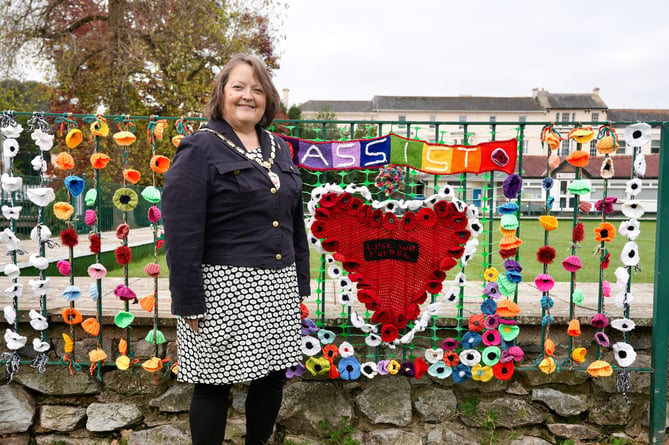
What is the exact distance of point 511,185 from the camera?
2461 mm

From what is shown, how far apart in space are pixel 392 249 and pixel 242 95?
1170mm

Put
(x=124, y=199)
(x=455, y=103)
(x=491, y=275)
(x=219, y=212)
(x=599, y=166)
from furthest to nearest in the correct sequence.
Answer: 1. (x=455, y=103)
2. (x=599, y=166)
3. (x=491, y=275)
4. (x=124, y=199)
5. (x=219, y=212)

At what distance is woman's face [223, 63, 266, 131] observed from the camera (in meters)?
1.87

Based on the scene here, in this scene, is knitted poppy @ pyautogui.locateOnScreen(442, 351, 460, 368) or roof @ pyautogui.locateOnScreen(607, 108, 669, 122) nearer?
knitted poppy @ pyautogui.locateOnScreen(442, 351, 460, 368)

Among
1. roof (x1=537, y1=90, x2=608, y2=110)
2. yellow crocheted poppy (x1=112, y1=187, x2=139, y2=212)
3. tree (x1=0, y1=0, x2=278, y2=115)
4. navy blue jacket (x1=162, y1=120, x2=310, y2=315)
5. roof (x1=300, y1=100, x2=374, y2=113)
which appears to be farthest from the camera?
roof (x1=300, y1=100, x2=374, y2=113)

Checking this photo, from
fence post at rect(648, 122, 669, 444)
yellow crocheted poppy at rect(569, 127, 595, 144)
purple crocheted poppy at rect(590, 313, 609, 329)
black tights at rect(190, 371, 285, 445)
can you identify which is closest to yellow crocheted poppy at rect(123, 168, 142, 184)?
black tights at rect(190, 371, 285, 445)

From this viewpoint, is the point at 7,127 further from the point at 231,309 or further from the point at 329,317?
the point at 329,317

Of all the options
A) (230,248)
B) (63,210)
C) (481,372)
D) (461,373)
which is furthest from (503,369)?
(63,210)

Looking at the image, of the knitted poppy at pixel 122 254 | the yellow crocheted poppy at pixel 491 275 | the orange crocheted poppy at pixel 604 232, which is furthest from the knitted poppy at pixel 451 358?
the knitted poppy at pixel 122 254

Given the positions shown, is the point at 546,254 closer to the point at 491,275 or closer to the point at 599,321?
the point at 491,275

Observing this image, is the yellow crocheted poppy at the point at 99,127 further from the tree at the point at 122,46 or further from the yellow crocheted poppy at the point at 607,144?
the tree at the point at 122,46

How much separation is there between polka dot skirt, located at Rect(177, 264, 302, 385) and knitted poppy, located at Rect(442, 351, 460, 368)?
1.10 meters

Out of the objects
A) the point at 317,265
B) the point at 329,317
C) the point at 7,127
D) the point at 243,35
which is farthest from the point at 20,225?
the point at 243,35

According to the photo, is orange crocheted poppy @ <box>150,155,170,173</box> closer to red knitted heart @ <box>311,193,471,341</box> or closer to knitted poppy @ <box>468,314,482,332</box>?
red knitted heart @ <box>311,193,471,341</box>
